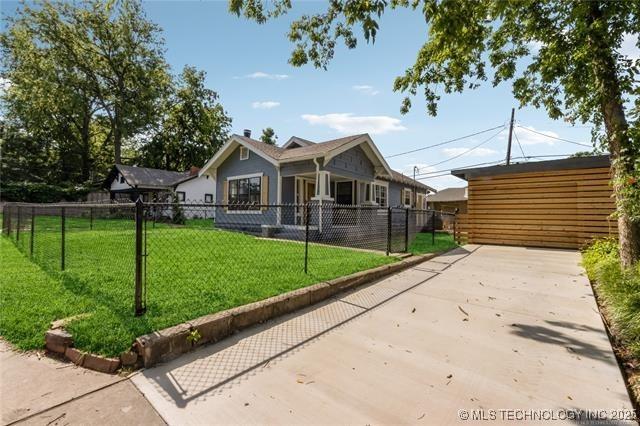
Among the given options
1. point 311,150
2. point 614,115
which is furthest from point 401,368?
point 311,150

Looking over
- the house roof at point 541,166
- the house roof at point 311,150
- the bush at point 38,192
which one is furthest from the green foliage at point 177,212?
the bush at point 38,192

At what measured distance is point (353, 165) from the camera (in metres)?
12.8

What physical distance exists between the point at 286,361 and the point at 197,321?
3.28 feet

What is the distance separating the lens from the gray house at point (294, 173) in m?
11.3

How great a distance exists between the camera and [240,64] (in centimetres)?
970

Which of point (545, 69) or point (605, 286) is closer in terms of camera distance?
point (605, 286)

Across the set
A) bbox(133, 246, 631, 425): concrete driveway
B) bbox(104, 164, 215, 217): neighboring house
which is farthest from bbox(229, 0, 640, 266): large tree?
bbox(104, 164, 215, 217): neighboring house

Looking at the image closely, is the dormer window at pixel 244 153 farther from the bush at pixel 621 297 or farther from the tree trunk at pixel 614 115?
the bush at pixel 621 297

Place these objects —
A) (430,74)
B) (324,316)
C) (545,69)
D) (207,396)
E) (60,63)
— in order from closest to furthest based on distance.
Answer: (207,396), (324,316), (545,69), (430,74), (60,63)

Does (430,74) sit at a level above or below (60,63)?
below

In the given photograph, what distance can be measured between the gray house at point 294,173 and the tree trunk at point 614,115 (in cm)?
696

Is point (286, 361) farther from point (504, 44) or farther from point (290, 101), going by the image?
point (290, 101)

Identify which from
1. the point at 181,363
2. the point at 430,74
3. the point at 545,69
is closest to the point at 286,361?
the point at 181,363

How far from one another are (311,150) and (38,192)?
23.9 metres
